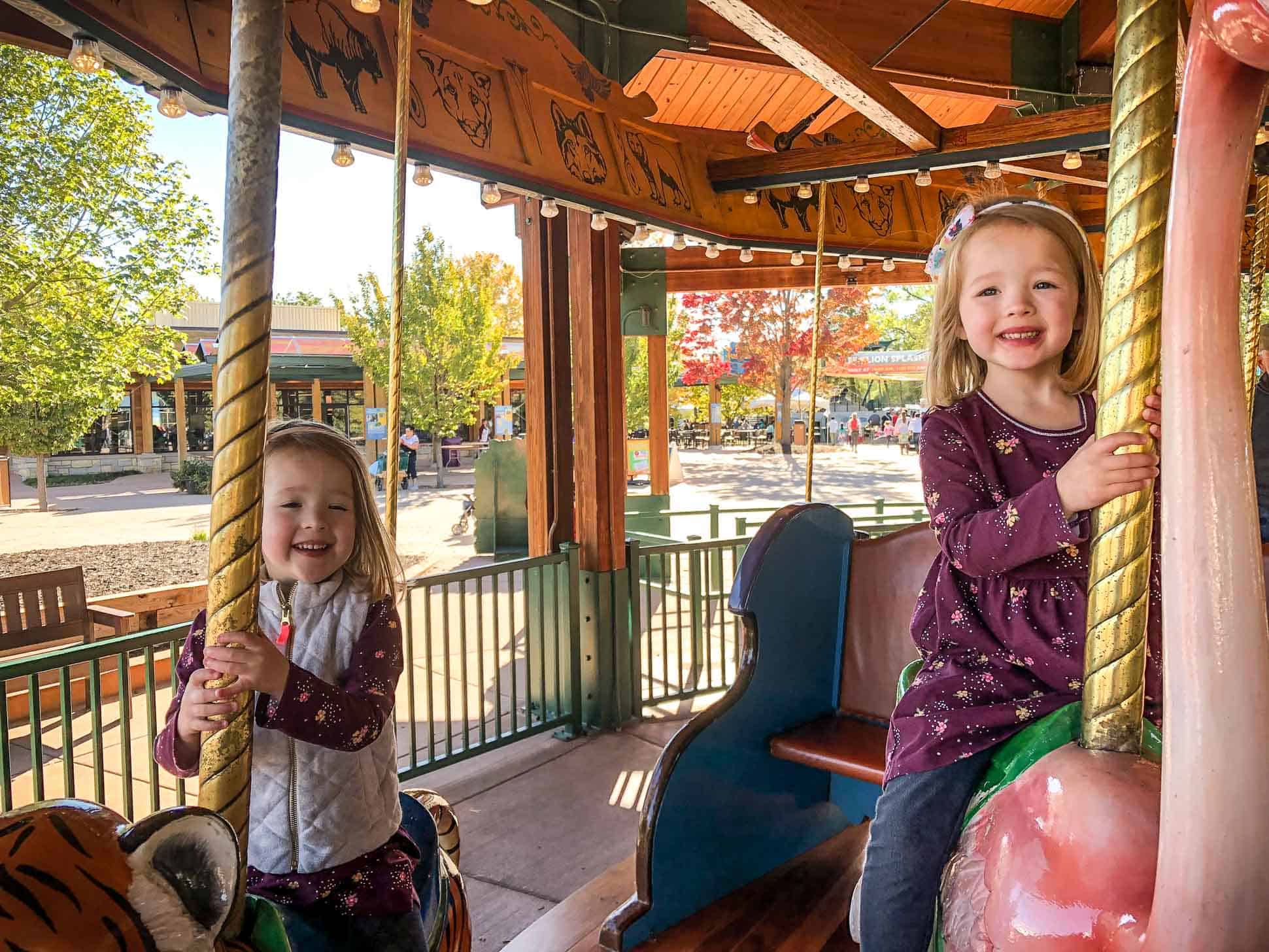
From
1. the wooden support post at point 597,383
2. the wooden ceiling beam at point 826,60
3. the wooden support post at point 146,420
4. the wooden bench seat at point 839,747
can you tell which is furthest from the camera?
the wooden support post at point 146,420

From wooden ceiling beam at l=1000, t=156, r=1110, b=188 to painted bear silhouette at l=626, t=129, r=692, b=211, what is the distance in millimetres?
1370

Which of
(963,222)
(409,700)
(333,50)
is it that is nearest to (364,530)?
(963,222)

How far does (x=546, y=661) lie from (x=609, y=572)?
59cm

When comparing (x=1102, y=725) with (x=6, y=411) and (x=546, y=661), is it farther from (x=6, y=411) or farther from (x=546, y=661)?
(x=6, y=411)

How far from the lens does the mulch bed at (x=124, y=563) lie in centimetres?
832

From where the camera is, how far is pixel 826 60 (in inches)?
86.7

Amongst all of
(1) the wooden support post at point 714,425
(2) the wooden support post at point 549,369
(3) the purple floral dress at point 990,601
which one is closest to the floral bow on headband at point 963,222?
(3) the purple floral dress at point 990,601

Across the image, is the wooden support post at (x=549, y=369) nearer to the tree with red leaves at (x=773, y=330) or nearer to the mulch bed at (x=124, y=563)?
the mulch bed at (x=124, y=563)

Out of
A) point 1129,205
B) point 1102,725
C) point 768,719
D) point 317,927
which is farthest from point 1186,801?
point 768,719

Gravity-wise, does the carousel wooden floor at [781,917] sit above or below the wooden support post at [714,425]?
below

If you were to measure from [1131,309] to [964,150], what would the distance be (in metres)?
2.63

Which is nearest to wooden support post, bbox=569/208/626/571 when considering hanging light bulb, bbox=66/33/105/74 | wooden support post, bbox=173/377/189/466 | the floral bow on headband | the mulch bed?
hanging light bulb, bbox=66/33/105/74

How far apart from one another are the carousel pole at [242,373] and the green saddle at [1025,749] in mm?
788

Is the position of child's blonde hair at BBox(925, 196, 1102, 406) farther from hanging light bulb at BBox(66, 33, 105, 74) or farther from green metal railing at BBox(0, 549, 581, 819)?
green metal railing at BBox(0, 549, 581, 819)
